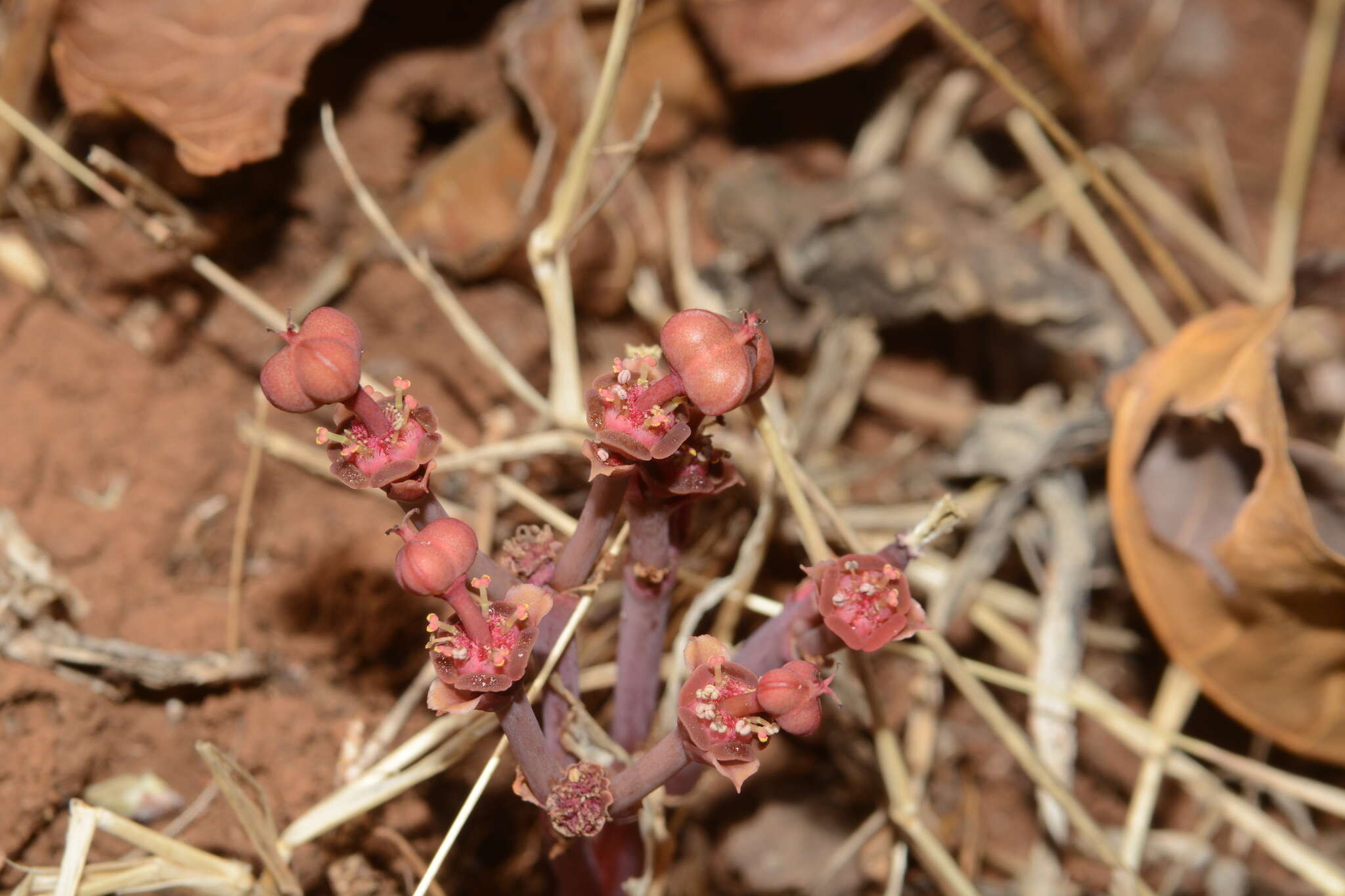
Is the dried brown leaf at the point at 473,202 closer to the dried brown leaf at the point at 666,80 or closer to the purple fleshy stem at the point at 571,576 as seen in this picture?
the dried brown leaf at the point at 666,80

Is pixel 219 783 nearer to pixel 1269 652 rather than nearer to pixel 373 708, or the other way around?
pixel 373 708

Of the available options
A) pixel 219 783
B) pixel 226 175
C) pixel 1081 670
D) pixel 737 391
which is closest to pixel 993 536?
pixel 1081 670

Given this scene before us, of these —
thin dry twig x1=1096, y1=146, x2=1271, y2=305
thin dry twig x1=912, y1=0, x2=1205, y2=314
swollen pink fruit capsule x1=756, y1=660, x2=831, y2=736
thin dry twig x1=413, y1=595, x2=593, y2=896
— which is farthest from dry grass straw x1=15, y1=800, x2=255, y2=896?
thin dry twig x1=1096, y1=146, x2=1271, y2=305

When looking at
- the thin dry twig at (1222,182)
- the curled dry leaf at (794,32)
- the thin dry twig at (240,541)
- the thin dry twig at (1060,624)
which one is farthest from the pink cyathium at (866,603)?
the thin dry twig at (1222,182)

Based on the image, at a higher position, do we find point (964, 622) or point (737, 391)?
point (737, 391)

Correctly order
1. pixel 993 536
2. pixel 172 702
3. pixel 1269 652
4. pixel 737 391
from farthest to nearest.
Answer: pixel 993 536 < pixel 1269 652 < pixel 172 702 < pixel 737 391

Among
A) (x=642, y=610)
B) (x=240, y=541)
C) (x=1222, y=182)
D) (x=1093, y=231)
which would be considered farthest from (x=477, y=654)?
(x=1222, y=182)

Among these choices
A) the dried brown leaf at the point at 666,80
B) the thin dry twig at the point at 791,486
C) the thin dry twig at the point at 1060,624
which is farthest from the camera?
the dried brown leaf at the point at 666,80

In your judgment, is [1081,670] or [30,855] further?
[1081,670]
